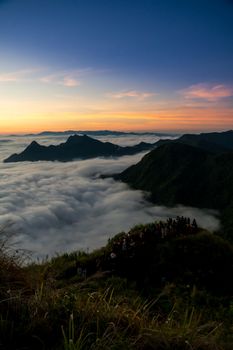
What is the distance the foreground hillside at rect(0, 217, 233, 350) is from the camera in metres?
4.58

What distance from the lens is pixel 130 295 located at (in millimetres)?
9133

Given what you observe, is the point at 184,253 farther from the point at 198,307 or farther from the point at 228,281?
the point at 198,307

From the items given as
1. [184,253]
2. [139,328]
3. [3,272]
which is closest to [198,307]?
[184,253]

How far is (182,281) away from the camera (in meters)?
10.4

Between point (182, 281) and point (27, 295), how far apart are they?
5.71 m

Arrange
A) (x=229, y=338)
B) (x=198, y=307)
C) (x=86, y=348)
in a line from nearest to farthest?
(x=86, y=348) < (x=229, y=338) < (x=198, y=307)

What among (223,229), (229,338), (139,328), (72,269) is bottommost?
(223,229)

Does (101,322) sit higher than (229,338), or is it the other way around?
(101,322)

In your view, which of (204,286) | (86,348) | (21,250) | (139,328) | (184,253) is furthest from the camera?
(184,253)

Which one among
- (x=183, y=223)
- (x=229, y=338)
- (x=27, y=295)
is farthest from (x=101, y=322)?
(x=183, y=223)

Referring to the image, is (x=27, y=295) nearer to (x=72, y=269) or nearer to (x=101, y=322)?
(x=101, y=322)

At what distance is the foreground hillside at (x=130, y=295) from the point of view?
4578 millimetres

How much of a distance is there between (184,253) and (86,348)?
8086 millimetres

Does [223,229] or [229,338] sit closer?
[229,338]
